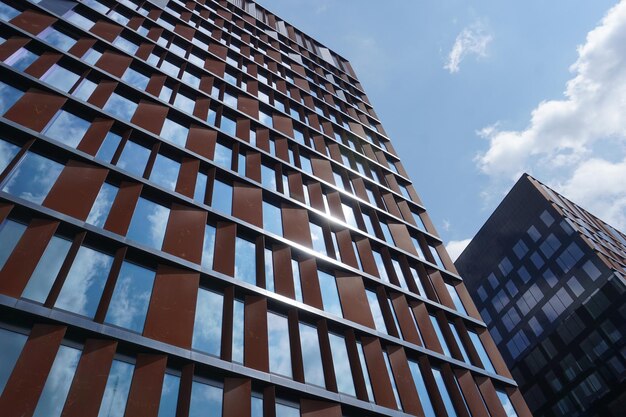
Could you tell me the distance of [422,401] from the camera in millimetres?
15812

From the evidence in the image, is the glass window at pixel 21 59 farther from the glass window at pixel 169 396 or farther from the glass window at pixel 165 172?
the glass window at pixel 169 396

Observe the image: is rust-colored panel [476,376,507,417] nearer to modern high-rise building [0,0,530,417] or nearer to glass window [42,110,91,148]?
modern high-rise building [0,0,530,417]

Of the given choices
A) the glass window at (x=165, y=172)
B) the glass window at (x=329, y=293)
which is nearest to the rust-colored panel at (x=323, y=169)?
the glass window at (x=329, y=293)

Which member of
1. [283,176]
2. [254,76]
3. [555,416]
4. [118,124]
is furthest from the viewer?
[555,416]

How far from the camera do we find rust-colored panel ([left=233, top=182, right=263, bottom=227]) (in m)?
17.7

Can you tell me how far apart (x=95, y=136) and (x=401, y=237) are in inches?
651

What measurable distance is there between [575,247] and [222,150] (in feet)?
153

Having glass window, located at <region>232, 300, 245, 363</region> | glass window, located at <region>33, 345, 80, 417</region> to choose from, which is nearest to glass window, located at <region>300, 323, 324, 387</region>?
glass window, located at <region>232, 300, 245, 363</region>

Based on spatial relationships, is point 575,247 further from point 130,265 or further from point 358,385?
point 130,265

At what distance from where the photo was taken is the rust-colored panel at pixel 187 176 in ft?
54.4

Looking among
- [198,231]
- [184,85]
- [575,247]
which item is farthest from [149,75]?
[575,247]

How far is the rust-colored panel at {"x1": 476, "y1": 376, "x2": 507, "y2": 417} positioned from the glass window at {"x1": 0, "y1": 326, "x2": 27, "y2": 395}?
1646 centimetres

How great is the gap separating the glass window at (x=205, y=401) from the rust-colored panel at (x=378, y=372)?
5799 millimetres

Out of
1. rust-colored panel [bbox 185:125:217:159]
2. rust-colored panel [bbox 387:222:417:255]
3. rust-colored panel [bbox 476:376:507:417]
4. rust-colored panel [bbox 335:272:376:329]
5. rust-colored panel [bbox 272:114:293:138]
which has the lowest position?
rust-colored panel [bbox 476:376:507:417]
